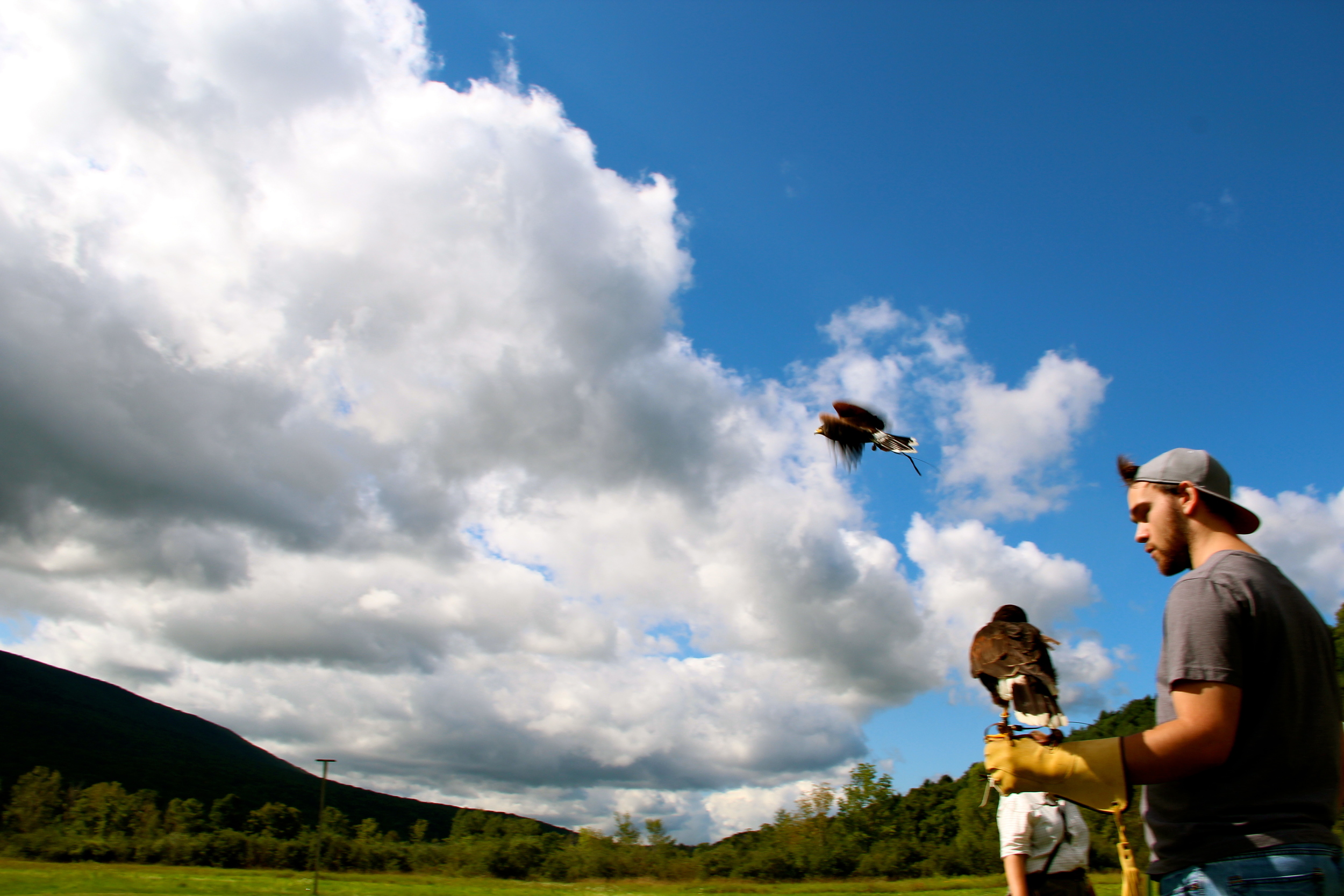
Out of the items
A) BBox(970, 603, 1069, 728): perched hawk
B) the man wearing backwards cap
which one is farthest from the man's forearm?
the man wearing backwards cap

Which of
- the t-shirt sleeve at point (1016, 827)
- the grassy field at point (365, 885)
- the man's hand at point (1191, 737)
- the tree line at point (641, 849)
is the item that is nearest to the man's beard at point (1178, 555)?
the man's hand at point (1191, 737)

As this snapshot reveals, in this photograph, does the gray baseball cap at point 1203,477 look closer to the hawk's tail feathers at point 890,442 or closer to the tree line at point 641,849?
the hawk's tail feathers at point 890,442

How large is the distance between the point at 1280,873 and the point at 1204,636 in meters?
0.66

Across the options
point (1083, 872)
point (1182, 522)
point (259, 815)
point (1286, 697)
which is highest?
point (1182, 522)

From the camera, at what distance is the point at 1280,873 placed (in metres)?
2.11

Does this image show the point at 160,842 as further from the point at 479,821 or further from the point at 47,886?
the point at 479,821

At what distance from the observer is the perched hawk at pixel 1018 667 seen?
3.58 m

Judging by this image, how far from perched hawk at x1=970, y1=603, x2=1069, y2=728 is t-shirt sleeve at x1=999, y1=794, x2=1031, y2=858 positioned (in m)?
0.55

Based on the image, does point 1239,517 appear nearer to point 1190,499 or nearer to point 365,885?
point 1190,499

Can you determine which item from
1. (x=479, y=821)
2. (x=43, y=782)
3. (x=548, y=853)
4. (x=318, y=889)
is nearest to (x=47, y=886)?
(x=318, y=889)

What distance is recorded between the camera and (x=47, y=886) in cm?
3972

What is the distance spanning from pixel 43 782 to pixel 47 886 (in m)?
116

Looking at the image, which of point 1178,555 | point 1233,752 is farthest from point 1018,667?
point 1233,752

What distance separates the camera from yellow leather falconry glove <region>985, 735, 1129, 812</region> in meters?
2.23
